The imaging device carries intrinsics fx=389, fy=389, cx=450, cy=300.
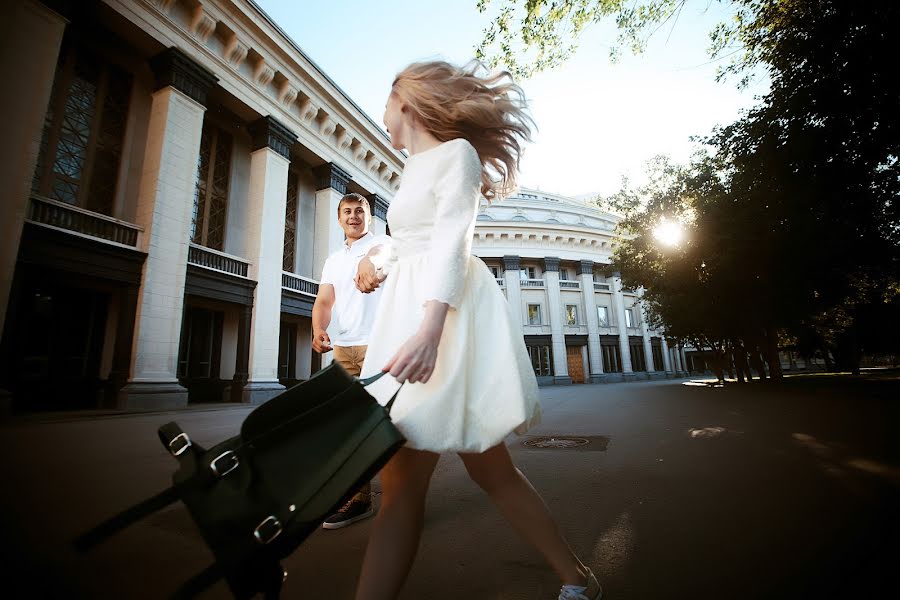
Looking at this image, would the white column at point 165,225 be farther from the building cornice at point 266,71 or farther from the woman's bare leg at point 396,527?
the woman's bare leg at point 396,527

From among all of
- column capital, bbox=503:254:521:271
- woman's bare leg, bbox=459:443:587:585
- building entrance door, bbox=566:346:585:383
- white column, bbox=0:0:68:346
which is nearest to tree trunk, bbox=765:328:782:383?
building entrance door, bbox=566:346:585:383

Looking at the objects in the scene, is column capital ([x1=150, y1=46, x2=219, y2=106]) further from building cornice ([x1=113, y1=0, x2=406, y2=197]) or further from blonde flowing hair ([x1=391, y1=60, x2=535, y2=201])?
blonde flowing hair ([x1=391, y1=60, x2=535, y2=201])

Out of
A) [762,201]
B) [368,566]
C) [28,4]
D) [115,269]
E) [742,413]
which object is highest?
[28,4]

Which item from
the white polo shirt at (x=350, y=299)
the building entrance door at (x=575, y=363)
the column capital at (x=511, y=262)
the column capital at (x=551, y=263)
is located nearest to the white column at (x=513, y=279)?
the column capital at (x=511, y=262)

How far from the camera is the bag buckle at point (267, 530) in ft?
2.64

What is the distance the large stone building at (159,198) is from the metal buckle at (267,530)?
9.32m

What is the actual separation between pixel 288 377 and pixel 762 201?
1599cm

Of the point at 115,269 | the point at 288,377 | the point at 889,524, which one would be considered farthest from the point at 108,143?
the point at 889,524

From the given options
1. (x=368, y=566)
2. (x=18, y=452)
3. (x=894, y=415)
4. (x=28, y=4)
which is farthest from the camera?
(x=28, y=4)

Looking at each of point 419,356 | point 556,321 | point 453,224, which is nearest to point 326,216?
point 453,224

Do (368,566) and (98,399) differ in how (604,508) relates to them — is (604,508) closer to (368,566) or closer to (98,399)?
(368,566)

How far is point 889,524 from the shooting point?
1.84 m

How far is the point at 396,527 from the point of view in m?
1.12

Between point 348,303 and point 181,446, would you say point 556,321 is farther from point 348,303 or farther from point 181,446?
point 181,446
